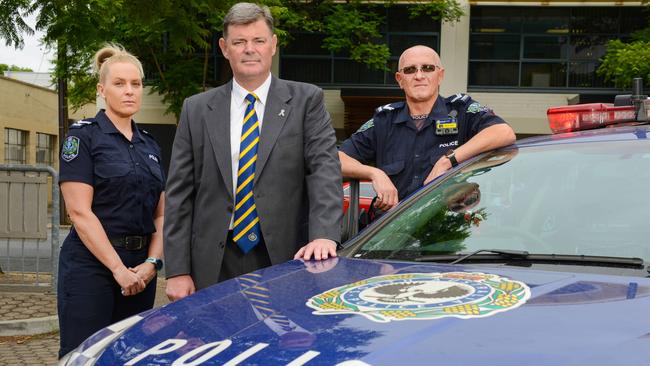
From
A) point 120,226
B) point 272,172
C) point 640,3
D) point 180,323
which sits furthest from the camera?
point 640,3

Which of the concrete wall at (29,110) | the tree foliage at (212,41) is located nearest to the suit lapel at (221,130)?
the tree foliage at (212,41)

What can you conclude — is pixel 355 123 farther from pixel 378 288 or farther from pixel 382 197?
pixel 378 288

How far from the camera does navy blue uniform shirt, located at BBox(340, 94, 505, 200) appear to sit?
382cm

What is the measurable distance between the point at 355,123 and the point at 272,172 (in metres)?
18.5

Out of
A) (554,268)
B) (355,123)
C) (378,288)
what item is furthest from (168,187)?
(355,123)

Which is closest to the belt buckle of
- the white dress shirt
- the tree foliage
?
the white dress shirt

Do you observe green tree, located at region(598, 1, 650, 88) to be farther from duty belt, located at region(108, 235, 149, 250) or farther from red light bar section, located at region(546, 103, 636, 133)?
duty belt, located at region(108, 235, 149, 250)

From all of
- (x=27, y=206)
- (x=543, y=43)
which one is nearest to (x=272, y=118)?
(x=27, y=206)

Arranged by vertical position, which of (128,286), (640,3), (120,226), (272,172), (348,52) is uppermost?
(640,3)

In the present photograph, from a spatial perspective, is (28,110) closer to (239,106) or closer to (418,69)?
(418,69)

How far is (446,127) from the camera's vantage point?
3.81 m

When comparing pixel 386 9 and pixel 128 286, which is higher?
pixel 386 9

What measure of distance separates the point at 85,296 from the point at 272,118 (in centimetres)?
110

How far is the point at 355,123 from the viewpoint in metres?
21.6
